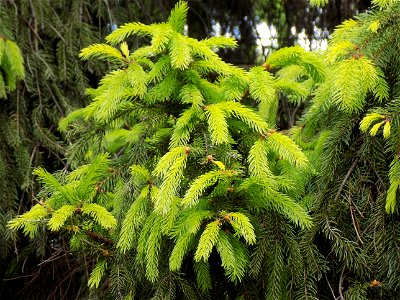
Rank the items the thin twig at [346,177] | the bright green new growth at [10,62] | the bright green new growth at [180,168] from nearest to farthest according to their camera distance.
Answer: the bright green new growth at [180,168], the thin twig at [346,177], the bright green new growth at [10,62]

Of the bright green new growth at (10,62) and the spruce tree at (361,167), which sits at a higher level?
the bright green new growth at (10,62)

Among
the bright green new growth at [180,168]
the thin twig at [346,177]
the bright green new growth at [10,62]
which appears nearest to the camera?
the bright green new growth at [180,168]

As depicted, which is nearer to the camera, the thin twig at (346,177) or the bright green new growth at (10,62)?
the thin twig at (346,177)

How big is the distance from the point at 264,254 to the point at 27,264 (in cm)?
228

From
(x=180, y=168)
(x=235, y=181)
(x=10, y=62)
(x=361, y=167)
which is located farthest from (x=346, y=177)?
(x=10, y=62)

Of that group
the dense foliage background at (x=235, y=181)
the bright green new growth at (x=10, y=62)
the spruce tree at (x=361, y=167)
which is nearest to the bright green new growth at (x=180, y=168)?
the dense foliage background at (x=235, y=181)

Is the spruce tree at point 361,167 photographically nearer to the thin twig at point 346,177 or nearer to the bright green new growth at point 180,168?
the thin twig at point 346,177

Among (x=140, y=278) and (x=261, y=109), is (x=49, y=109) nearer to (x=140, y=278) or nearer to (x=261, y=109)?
(x=261, y=109)

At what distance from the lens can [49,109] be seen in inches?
136

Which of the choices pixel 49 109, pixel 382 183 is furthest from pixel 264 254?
pixel 49 109

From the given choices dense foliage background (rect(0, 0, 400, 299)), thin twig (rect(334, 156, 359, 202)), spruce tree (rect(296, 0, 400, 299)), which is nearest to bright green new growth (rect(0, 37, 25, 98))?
dense foliage background (rect(0, 0, 400, 299))

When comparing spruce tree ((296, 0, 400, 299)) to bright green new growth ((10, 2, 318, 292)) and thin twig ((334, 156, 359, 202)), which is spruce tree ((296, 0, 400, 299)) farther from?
bright green new growth ((10, 2, 318, 292))

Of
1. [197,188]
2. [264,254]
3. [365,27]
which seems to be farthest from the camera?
[365,27]

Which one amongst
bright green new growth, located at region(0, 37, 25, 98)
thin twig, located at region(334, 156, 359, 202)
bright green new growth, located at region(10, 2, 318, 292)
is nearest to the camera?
bright green new growth, located at region(10, 2, 318, 292)
